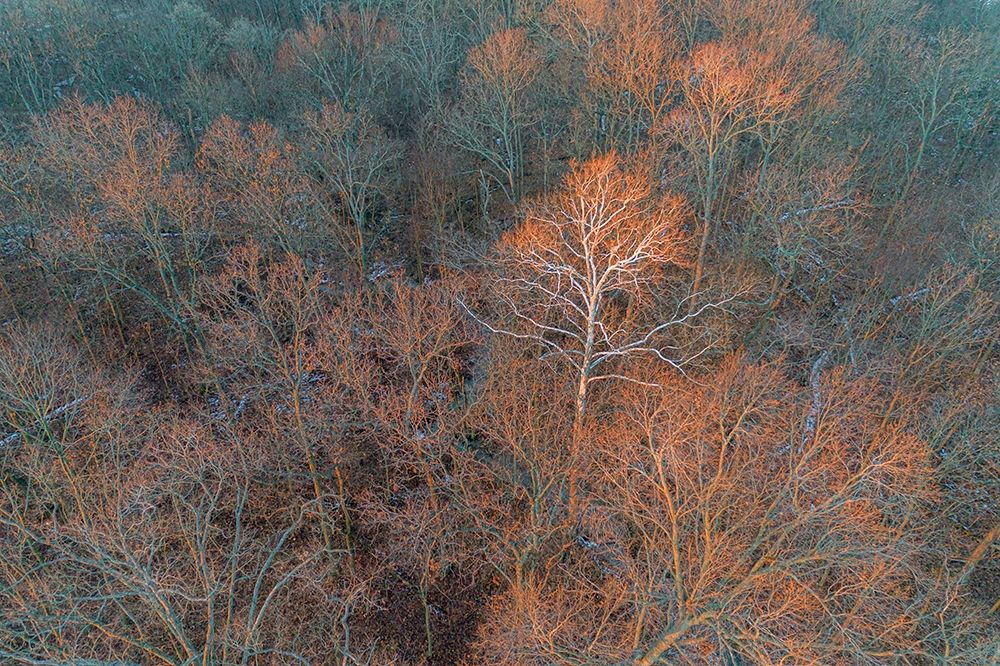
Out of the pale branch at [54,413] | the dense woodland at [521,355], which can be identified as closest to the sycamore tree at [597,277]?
the dense woodland at [521,355]

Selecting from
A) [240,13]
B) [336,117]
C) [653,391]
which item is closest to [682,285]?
[653,391]

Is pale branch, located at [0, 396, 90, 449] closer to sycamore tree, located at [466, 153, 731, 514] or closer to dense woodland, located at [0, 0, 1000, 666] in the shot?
dense woodland, located at [0, 0, 1000, 666]

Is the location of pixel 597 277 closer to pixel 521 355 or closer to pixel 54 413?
pixel 521 355

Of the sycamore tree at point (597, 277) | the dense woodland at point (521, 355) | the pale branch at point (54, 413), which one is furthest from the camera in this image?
the pale branch at point (54, 413)

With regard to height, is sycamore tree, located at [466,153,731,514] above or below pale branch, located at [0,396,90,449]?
above

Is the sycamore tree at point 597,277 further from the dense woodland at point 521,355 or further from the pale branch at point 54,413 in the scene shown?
the pale branch at point 54,413

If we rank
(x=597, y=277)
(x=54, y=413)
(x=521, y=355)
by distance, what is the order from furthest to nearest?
1. (x=521, y=355)
2. (x=54, y=413)
3. (x=597, y=277)

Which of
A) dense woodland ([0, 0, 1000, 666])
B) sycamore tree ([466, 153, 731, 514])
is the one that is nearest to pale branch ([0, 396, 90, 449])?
dense woodland ([0, 0, 1000, 666])

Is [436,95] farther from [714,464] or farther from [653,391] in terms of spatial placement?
[714,464]

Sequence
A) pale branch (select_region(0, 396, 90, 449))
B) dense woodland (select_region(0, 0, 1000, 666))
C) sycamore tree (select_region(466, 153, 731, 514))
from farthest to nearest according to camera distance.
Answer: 1. pale branch (select_region(0, 396, 90, 449))
2. sycamore tree (select_region(466, 153, 731, 514))
3. dense woodland (select_region(0, 0, 1000, 666))

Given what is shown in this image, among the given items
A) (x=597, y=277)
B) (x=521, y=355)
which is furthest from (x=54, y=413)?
(x=597, y=277)
